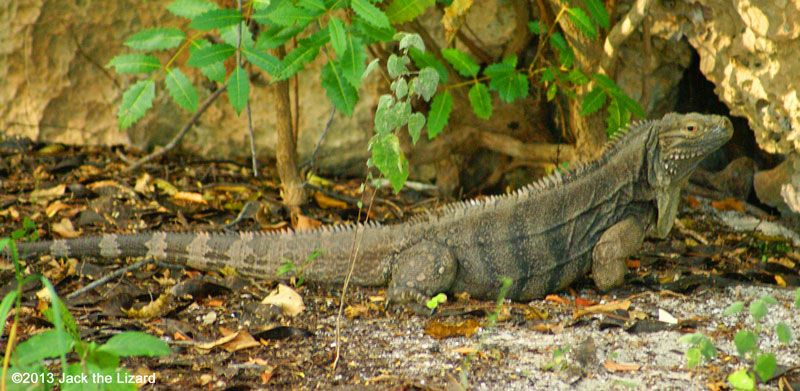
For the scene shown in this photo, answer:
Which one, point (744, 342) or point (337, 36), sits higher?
point (337, 36)

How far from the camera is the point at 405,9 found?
3906 mm

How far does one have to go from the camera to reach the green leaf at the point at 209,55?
3.46 m

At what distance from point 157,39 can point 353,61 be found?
114 centimetres

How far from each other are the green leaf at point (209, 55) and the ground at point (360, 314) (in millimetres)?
1284

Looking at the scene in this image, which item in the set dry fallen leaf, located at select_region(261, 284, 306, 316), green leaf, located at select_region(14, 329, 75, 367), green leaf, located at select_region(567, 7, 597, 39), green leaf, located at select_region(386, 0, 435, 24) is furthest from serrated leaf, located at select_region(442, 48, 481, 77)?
green leaf, located at select_region(14, 329, 75, 367)

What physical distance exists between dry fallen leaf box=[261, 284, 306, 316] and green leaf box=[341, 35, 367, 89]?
1.30 meters

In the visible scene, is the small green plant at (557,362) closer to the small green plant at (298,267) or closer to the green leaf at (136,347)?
the green leaf at (136,347)

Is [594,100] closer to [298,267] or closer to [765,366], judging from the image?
[298,267]

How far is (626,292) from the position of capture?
4.20 meters

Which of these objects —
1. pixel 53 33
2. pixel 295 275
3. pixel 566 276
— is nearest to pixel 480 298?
pixel 566 276

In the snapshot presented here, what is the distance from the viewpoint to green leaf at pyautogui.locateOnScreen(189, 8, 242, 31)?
3387mm

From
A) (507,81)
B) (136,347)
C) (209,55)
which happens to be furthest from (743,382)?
(209,55)

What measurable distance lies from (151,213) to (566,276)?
10.0 ft

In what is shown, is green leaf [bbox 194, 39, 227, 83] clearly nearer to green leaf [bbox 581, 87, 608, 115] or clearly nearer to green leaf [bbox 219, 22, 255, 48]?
green leaf [bbox 219, 22, 255, 48]
